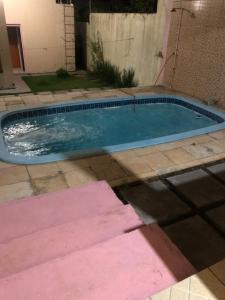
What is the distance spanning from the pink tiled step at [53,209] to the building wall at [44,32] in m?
9.10

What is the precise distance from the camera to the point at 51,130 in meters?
5.38

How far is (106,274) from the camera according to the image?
1.56 meters

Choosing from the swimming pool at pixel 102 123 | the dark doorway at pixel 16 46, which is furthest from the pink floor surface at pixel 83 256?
the dark doorway at pixel 16 46

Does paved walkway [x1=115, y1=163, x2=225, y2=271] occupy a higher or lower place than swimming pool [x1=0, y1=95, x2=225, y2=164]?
higher

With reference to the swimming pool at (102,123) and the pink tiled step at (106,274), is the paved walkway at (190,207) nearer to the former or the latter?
the pink tiled step at (106,274)

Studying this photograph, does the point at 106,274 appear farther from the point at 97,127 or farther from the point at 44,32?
the point at 44,32

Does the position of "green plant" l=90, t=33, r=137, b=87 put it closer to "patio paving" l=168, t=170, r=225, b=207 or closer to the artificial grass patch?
the artificial grass patch

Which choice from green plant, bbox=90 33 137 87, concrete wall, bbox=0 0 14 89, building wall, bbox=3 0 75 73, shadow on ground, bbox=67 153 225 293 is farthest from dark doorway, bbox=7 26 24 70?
shadow on ground, bbox=67 153 225 293

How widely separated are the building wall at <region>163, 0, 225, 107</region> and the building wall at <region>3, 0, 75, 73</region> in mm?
5206

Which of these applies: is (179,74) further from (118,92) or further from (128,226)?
(128,226)

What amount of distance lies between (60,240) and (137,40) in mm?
7306

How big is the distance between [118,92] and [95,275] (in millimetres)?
5764

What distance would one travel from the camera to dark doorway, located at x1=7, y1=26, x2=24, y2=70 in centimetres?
1000

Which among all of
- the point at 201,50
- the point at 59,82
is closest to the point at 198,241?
the point at 201,50
